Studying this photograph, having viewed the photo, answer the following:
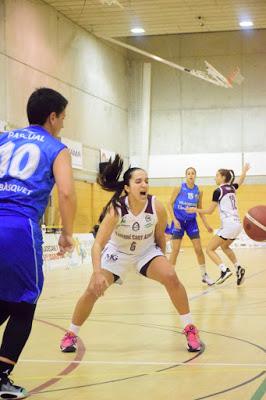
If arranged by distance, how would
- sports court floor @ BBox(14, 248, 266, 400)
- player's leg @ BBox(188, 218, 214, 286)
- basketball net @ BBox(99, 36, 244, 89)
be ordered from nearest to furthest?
sports court floor @ BBox(14, 248, 266, 400)
player's leg @ BBox(188, 218, 214, 286)
basketball net @ BBox(99, 36, 244, 89)

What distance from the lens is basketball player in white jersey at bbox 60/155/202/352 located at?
5.16 m

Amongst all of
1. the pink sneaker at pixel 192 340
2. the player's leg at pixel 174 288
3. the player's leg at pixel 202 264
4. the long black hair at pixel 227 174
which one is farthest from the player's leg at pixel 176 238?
the pink sneaker at pixel 192 340

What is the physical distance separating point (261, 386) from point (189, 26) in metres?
19.5

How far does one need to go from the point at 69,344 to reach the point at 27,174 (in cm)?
201

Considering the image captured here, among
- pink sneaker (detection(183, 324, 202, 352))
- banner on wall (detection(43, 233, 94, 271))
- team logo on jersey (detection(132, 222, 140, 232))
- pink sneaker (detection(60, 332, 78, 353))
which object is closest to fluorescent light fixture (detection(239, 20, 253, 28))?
banner on wall (detection(43, 233, 94, 271))

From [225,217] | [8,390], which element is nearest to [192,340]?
[8,390]

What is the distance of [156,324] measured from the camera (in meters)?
6.46

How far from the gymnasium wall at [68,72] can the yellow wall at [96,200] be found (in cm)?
85

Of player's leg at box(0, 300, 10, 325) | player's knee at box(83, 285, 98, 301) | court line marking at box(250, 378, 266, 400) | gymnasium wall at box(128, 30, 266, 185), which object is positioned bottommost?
court line marking at box(250, 378, 266, 400)

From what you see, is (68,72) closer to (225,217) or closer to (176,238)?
(176,238)

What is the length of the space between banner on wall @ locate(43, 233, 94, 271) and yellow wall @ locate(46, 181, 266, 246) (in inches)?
112

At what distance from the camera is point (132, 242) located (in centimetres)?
537

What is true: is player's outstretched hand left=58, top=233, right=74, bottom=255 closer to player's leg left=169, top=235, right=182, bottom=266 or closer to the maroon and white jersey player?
the maroon and white jersey player

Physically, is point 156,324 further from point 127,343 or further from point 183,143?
point 183,143
